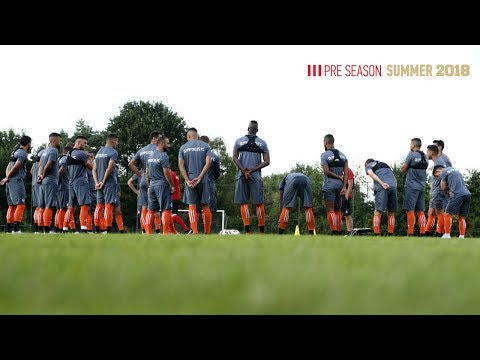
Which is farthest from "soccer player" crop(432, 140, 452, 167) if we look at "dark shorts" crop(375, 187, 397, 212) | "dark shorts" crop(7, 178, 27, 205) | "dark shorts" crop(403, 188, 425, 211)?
"dark shorts" crop(7, 178, 27, 205)

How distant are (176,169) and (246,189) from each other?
118 ft

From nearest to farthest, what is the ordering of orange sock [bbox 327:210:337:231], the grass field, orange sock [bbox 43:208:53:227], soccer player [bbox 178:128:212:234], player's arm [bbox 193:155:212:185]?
the grass field → player's arm [bbox 193:155:212:185] → soccer player [bbox 178:128:212:234] → orange sock [bbox 327:210:337:231] → orange sock [bbox 43:208:53:227]

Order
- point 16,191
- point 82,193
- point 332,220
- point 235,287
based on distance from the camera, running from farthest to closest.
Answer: point 82,193, point 16,191, point 332,220, point 235,287

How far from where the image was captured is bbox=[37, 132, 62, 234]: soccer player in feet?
46.2

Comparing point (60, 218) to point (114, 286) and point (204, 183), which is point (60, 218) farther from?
point (114, 286)

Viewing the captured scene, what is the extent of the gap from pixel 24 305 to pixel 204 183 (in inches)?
A: 422

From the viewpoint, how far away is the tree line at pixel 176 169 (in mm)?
29953

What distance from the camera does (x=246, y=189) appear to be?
12.8 meters

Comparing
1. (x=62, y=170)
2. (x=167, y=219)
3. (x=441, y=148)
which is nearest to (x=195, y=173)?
(x=167, y=219)

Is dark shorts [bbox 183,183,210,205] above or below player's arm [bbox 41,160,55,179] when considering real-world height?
below

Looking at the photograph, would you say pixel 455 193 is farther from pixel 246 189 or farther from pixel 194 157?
pixel 194 157

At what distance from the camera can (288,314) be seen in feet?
5.61

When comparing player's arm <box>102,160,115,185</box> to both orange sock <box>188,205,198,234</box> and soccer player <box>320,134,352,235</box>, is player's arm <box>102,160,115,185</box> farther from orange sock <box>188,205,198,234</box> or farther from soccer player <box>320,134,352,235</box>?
soccer player <box>320,134,352,235</box>

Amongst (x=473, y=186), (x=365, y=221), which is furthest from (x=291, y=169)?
(x=365, y=221)
